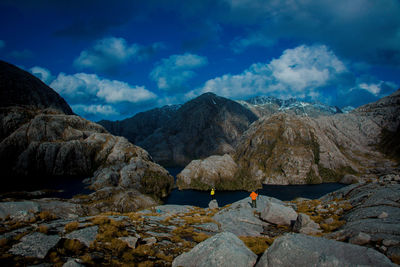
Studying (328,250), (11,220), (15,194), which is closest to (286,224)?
(328,250)

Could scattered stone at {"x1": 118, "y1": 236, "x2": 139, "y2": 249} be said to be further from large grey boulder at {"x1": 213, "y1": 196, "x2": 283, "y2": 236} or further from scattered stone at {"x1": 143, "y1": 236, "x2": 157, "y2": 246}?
large grey boulder at {"x1": 213, "y1": 196, "x2": 283, "y2": 236}

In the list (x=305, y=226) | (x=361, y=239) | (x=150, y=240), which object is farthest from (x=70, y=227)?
(x=305, y=226)

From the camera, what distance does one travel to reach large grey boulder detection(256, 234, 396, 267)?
30.0 feet

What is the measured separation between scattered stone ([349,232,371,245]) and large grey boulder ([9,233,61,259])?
20.7 m

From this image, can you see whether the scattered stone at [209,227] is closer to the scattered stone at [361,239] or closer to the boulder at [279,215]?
the boulder at [279,215]

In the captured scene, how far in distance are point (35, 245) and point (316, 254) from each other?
52.6ft

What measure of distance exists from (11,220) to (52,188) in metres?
182

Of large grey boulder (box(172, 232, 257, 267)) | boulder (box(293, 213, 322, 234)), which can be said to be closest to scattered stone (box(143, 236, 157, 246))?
large grey boulder (box(172, 232, 257, 267))

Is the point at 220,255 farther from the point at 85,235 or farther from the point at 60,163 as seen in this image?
the point at 60,163

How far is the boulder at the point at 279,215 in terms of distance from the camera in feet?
85.4

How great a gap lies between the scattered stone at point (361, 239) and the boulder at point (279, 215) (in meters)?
11.5

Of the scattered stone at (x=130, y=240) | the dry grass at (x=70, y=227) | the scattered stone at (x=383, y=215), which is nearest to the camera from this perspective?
the scattered stone at (x=130, y=240)

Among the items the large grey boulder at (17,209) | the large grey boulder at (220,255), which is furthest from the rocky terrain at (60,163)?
the large grey boulder at (220,255)

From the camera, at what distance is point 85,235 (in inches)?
582
